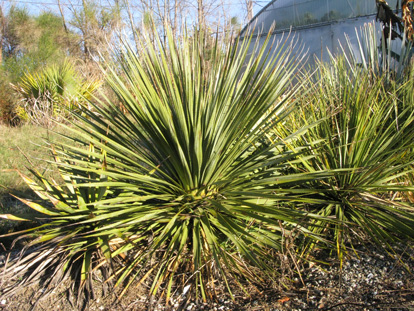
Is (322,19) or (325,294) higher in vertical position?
(322,19)

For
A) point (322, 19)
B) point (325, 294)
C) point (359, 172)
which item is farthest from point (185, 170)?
point (322, 19)

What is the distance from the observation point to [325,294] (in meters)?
2.63

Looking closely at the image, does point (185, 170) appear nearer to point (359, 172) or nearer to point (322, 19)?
point (359, 172)

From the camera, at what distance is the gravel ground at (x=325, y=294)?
2.47 meters

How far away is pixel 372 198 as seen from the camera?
3.21m

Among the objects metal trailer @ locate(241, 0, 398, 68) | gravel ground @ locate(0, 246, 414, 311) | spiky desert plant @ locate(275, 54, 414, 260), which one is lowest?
gravel ground @ locate(0, 246, 414, 311)

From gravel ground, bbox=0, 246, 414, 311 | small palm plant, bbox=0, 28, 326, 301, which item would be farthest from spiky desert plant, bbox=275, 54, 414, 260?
small palm plant, bbox=0, 28, 326, 301

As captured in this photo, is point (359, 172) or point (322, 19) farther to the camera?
point (322, 19)

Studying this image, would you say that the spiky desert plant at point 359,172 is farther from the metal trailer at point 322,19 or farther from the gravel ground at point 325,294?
the metal trailer at point 322,19

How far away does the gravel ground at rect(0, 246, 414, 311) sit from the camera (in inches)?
97.2

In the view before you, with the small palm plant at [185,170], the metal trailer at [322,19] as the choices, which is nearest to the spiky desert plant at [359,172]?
the small palm plant at [185,170]

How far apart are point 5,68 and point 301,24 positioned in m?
10.3

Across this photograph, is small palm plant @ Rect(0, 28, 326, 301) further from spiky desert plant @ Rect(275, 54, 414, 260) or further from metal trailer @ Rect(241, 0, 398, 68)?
metal trailer @ Rect(241, 0, 398, 68)

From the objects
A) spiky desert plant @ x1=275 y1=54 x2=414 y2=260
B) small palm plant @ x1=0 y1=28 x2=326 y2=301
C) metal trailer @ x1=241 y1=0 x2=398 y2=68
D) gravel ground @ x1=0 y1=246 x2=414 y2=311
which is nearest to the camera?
gravel ground @ x1=0 y1=246 x2=414 y2=311
